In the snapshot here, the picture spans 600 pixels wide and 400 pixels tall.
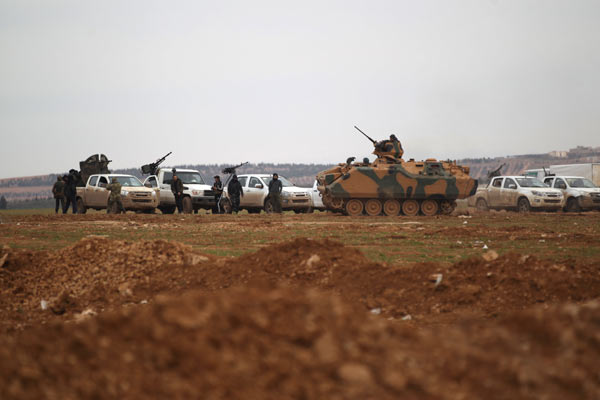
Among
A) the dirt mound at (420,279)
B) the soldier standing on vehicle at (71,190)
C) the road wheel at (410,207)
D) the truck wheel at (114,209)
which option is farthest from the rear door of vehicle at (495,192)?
the dirt mound at (420,279)

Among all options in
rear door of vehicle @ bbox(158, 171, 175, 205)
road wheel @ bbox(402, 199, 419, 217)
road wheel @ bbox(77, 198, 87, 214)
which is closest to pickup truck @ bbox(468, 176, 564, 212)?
road wheel @ bbox(402, 199, 419, 217)

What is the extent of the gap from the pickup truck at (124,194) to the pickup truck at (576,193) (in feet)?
58.4


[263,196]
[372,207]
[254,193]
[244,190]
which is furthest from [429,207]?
[244,190]

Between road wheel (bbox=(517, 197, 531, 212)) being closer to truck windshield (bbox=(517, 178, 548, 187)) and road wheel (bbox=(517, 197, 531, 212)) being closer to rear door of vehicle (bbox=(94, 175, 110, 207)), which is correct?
truck windshield (bbox=(517, 178, 548, 187))

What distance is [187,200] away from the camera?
102 feet

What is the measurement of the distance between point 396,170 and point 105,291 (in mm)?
20564

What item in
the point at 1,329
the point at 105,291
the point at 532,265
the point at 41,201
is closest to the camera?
the point at 1,329

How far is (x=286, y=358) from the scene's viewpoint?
12.8ft

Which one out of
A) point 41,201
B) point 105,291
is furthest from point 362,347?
point 41,201

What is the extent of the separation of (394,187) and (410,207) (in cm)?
146

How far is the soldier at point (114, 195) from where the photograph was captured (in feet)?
92.5

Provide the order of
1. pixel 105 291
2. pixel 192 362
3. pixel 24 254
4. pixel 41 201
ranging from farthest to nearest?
pixel 41 201
pixel 24 254
pixel 105 291
pixel 192 362

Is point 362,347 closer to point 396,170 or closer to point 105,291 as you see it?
point 105,291

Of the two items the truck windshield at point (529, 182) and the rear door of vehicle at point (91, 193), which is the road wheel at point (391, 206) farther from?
the rear door of vehicle at point (91, 193)
